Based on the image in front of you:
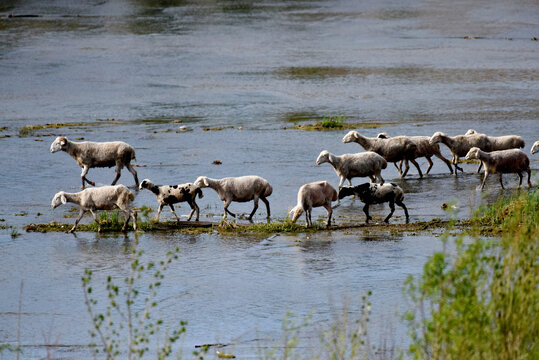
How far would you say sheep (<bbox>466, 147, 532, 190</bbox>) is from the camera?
20000 mm

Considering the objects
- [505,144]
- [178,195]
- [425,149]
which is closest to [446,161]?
[425,149]

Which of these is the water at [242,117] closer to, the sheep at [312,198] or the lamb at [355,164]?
the sheep at [312,198]

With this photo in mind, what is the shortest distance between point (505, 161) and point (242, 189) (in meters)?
5.52

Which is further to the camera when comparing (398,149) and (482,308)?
(398,149)

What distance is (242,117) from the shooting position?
1227 inches

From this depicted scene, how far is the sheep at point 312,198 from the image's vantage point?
17.1m

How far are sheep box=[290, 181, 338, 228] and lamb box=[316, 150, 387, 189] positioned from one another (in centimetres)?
300

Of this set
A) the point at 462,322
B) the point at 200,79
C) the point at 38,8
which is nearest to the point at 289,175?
the point at 462,322

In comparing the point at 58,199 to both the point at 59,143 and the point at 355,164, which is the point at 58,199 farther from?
the point at 355,164

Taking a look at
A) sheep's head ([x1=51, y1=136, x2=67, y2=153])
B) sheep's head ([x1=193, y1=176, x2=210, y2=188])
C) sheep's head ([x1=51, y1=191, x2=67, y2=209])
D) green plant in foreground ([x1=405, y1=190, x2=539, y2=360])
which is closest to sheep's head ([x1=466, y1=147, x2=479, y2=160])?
sheep's head ([x1=193, y1=176, x2=210, y2=188])

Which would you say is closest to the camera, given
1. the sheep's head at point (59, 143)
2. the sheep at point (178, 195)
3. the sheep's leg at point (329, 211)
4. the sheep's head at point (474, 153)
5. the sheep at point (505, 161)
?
the sheep's leg at point (329, 211)

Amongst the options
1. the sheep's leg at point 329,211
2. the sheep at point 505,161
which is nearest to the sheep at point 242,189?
the sheep's leg at point 329,211

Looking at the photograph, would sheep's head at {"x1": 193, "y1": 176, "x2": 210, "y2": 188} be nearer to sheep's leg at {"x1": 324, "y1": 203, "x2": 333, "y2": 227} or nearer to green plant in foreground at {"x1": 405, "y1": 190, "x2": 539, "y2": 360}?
sheep's leg at {"x1": 324, "y1": 203, "x2": 333, "y2": 227}

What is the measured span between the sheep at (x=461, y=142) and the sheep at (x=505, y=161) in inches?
73.3
